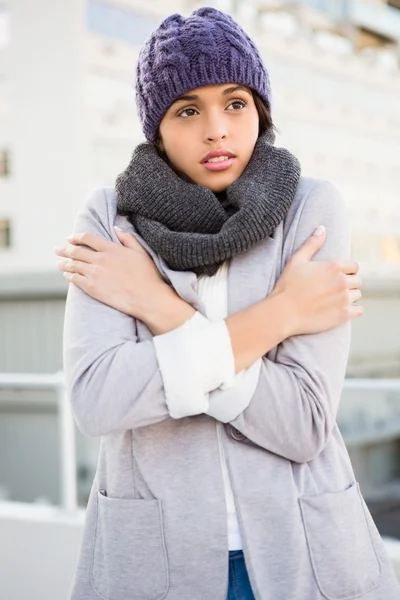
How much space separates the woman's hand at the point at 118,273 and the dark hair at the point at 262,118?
180mm

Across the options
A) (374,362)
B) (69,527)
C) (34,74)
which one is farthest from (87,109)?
(69,527)

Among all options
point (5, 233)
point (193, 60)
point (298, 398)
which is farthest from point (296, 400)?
point (5, 233)

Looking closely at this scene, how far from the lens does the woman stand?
113 centimetres

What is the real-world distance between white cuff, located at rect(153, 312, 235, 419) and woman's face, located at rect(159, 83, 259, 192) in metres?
0.25

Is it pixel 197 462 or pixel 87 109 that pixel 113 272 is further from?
pixel 87 109

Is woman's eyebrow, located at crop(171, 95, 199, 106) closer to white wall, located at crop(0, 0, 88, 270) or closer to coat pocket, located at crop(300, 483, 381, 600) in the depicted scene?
coat pocket, located at crop(300, 483, 381, 600)

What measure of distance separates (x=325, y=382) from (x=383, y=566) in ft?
0.91

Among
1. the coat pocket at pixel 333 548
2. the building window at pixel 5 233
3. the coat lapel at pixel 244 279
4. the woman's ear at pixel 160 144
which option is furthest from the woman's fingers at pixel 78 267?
the building window at pixel 5 233

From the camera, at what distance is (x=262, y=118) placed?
4.32 feet

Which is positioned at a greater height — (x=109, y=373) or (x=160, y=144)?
(x=160, y=144)

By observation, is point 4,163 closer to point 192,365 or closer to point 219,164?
point 219,164

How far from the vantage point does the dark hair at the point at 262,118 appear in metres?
1.29

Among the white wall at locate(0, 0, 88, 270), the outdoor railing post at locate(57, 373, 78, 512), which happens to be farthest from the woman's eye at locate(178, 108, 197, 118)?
the white wall at locate(0, 0, 88, 270)

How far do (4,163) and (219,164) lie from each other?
33.6 meters
